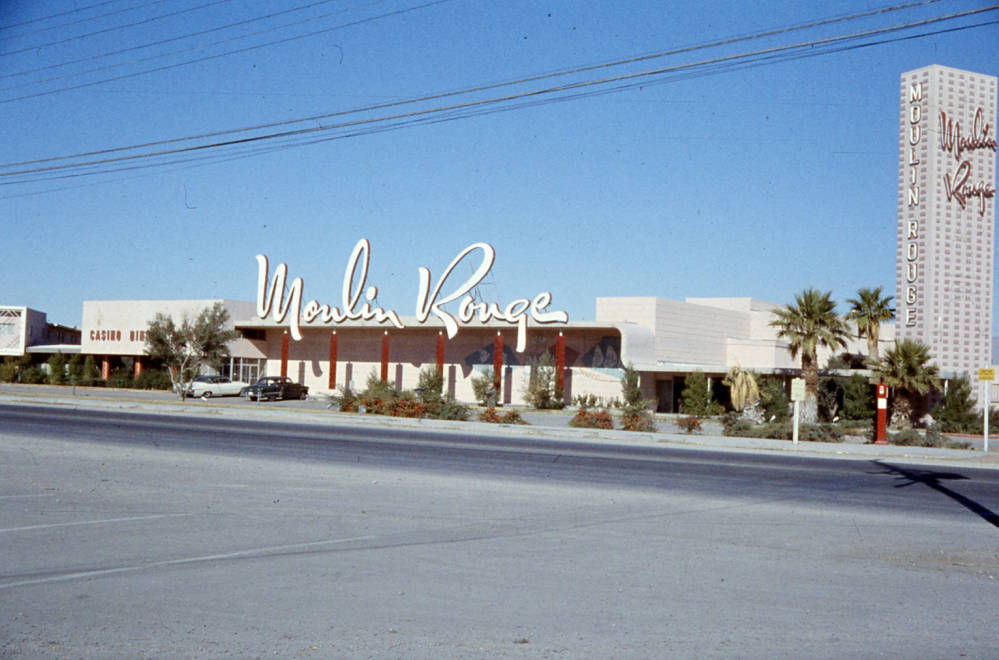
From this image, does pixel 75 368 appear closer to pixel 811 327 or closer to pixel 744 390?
pixel 744 390

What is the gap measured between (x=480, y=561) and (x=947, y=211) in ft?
119

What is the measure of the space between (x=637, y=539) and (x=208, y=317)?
45218 millimetres

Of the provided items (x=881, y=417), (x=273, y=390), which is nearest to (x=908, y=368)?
(x=881, y=417)

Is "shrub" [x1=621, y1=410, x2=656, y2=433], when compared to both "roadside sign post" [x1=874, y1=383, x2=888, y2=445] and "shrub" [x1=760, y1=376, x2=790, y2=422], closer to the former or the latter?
"roadside sign post" [x1=874, y1=383, x2=888, y2=445]

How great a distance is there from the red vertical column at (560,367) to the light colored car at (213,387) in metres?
21.5

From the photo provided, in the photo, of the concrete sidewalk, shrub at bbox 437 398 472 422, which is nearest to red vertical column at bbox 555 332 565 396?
the concrete sidewalk

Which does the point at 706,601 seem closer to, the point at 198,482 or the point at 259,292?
the point at 198,482

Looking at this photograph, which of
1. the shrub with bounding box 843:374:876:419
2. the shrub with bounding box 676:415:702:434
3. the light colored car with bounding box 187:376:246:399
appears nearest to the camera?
the shrub with bounding box 676:415:702:434

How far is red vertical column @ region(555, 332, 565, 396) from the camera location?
51.1 metres

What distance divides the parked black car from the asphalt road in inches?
1395

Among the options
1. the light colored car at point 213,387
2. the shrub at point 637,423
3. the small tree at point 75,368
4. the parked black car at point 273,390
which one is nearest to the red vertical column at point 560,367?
the shrub at point 637,423

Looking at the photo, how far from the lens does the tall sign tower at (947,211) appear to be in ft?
128

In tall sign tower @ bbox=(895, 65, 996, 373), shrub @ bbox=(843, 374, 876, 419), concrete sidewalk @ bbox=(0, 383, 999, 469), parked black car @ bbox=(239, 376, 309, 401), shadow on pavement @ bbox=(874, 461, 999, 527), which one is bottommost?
concrete sidewalk @ bbox=(0, 383, 999, 469)

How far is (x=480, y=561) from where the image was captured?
31.3 ft
